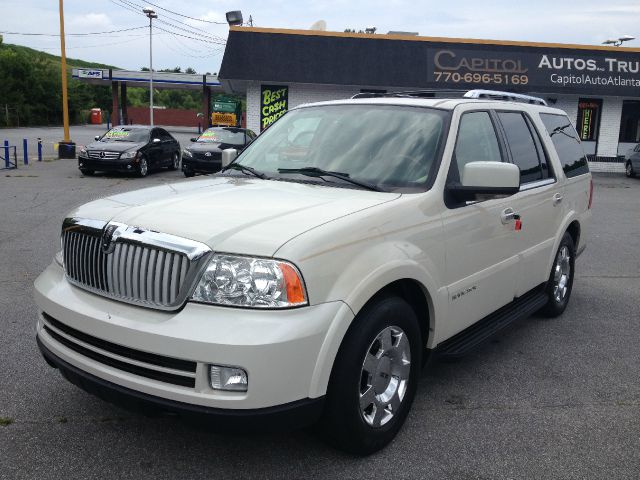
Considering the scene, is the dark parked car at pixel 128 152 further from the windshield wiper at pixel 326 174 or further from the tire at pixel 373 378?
the tire at pixel 373 378

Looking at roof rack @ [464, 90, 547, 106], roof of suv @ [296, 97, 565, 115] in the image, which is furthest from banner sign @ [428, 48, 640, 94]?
roof of suv @ [296, 97, 565, 115]

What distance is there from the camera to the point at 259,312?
2.70 meters

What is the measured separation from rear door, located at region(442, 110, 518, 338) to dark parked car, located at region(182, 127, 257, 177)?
13953 mm

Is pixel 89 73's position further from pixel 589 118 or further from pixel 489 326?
pixel 489 326

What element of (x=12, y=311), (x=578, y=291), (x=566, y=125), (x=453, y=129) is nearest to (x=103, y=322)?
(x=453, y=129)

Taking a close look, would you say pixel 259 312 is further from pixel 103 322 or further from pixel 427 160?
pixel 427 160

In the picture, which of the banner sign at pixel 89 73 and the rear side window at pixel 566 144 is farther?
the banner sign at pixel 89 73

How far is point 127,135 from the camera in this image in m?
19.5

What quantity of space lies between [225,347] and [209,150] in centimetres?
1628

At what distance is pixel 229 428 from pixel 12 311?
12.0 ft

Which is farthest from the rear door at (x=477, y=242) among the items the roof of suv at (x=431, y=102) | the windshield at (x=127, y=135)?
the windshield at (x=127, y=135)

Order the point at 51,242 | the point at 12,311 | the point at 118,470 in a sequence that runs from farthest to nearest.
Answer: the point at 51,242
the point at 12,311
the point at 118,470

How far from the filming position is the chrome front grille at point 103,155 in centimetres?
1795

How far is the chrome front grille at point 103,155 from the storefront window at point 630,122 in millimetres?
20655
